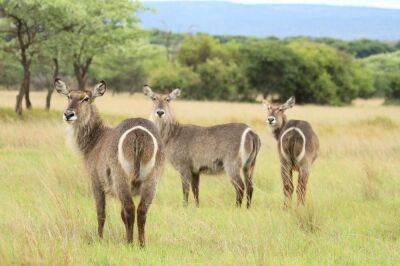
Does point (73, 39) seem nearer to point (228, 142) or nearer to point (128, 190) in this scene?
point (228, 142)

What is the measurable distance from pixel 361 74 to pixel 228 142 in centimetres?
5912

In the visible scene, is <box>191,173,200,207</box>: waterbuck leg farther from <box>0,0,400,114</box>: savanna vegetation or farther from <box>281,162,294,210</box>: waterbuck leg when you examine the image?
<box>0,0,400,114</box>: savanna vegetation

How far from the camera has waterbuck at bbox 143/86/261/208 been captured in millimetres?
8766

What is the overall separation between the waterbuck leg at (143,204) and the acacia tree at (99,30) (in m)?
18.5

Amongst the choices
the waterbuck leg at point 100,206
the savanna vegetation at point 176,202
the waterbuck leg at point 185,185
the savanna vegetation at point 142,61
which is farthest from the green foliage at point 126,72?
the waterbuck leg at point 100,206

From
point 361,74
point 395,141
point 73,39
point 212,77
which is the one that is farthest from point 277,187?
point 361,74

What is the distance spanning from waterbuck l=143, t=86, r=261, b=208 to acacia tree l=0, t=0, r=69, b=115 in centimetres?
1240

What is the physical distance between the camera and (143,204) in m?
5.80

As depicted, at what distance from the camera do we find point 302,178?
847 centimetres

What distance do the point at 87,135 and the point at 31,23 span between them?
55.6 feet

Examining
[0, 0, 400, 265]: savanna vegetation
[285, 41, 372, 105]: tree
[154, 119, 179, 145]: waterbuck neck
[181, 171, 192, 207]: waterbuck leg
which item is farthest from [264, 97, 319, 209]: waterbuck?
[285, 41, 372, 105]: tree

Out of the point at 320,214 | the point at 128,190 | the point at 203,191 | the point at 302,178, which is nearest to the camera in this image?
the point at 128,190

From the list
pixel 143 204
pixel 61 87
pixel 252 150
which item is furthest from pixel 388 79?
pixel 143 204

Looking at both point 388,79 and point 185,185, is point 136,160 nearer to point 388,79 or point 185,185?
point 185,185
